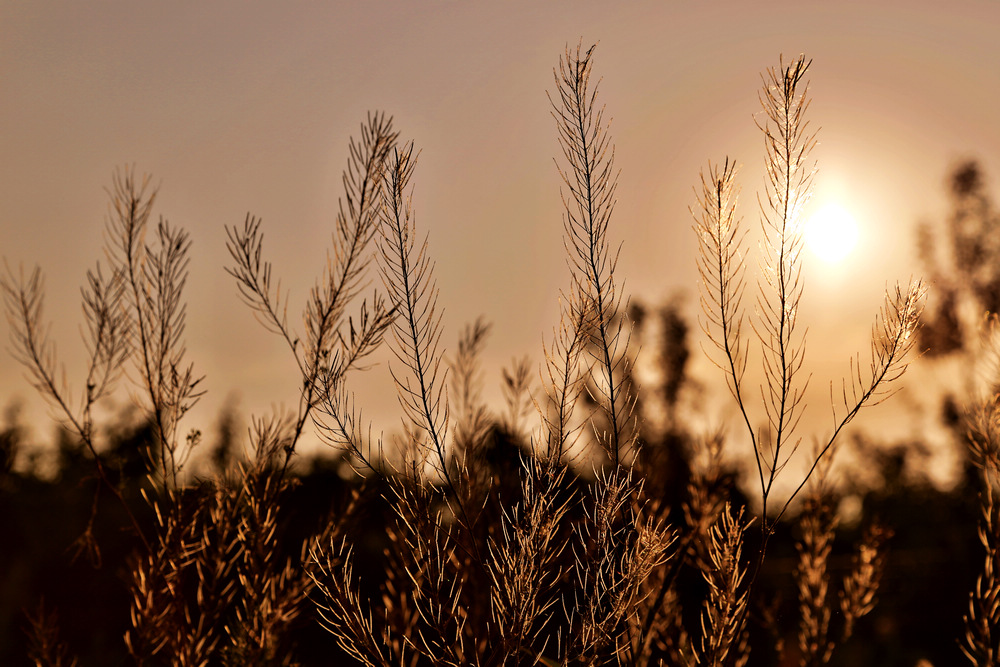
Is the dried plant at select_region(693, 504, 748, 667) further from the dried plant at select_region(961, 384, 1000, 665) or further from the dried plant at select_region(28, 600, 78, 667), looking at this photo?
the dried plant at select_region(28, 600, 78, 667)

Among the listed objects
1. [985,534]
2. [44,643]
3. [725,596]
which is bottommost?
[44,643]

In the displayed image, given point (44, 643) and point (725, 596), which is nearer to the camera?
point (725, 596)

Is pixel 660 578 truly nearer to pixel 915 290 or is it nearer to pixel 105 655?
pixel 915 290

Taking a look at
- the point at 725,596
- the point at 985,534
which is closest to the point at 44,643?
the point at 725,596

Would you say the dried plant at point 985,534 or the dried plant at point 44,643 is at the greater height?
the dried plant at point 985,534

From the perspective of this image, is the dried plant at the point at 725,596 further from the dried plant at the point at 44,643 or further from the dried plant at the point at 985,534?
the dried plant at the point at 44,643

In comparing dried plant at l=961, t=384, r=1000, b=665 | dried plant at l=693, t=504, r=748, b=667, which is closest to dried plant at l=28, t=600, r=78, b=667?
dried plant at l=693, t=504, r=748, b=667

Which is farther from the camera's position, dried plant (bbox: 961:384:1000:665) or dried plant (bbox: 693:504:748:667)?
dried plant (bbox: 961:384:1000:665)

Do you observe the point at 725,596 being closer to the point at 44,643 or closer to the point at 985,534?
the point at 985,534

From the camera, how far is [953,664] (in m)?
14.3

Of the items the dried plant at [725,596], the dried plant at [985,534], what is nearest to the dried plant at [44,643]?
the dried plant at [725,596]

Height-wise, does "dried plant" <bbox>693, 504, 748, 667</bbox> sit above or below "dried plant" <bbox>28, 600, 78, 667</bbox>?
above

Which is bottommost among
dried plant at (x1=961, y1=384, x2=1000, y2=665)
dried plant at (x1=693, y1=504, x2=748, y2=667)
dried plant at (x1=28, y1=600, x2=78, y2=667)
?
dried plant at (x1=28, y1=600, x2=78, y2=667)

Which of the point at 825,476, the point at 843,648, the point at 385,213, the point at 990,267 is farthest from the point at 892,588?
the point at 385,213
